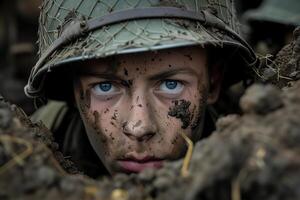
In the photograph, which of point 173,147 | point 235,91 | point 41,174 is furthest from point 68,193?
point 235,91

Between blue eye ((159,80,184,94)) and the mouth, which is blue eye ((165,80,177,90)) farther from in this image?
the mouth

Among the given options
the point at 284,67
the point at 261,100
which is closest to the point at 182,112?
the point at 284,67

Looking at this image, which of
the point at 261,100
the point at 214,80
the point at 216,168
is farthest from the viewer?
the point at 214,80

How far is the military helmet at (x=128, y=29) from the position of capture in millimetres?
2053

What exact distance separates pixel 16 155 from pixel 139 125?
0.59m

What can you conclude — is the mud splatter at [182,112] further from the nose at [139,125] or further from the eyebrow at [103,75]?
the eyebrow at [103,75]

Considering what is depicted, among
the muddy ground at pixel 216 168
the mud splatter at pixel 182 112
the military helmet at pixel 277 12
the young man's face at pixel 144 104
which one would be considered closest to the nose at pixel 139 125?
the young man's face at pixel 144 104

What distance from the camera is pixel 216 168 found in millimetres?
1319

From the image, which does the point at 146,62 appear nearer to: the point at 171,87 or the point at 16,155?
the point at 171,87

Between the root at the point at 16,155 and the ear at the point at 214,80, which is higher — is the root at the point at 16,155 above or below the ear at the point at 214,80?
below

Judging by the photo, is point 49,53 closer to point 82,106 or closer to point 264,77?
point 82,106

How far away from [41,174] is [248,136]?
521mm

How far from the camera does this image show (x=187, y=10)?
7.20ft

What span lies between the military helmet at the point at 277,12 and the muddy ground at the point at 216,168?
3081 millimetres
